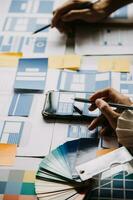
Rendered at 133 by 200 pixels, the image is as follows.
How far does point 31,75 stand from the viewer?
1.04m

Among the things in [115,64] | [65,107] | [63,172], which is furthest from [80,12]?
[63,172]

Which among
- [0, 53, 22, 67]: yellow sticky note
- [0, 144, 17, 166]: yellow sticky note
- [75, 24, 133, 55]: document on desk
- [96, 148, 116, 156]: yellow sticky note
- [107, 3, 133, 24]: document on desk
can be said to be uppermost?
[107, 3, 133, 24]: document on desk

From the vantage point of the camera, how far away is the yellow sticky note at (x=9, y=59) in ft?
3.58

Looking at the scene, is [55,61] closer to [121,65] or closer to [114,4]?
[121,65]

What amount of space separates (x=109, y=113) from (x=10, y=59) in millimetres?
447

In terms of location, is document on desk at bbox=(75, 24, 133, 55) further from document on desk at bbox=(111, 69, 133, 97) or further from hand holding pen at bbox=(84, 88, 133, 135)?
hand holding pen at bbox=(84, 88, 133, 135)

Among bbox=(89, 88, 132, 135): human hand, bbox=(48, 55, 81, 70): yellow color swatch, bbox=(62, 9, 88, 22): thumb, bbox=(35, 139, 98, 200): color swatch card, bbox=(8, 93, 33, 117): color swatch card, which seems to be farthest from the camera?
bbox=(62, 9, 88, 22): thumb

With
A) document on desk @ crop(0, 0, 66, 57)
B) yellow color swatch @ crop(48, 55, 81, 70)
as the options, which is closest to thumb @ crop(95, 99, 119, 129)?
yellow color swatch @ crop(48, 55, 81, 70)

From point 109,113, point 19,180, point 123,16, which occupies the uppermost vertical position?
point 123,16

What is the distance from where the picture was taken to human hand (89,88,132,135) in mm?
824

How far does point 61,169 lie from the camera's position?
Result: 77 cm

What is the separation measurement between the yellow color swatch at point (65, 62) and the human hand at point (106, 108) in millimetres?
194

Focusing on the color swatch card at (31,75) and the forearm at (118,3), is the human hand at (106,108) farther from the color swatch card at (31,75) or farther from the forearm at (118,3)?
the forearm at (118,3)

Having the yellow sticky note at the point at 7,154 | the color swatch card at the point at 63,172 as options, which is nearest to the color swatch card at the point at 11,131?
the yellow sticky note at the point at 7,154
